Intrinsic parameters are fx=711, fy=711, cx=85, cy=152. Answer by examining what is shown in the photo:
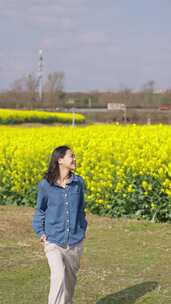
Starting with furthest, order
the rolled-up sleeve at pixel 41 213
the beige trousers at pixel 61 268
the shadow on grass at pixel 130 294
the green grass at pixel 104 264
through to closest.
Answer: the green grass at pixel 104 264
the shadow on grass at pixel 130 294
the rolled-up sleeve at pixel 41 213
the beige trousers at pixel 61 268

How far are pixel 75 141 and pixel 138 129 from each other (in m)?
1.05

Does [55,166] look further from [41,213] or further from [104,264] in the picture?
[104,264]

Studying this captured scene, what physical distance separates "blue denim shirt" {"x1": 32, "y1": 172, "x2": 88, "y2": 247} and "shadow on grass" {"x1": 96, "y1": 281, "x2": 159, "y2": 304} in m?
1.11

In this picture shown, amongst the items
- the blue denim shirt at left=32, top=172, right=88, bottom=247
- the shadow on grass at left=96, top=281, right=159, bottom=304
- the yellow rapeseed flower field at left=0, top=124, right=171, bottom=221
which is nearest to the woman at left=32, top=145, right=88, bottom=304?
the blue denim shirt at left=32, top=172, right=88, bottom=247

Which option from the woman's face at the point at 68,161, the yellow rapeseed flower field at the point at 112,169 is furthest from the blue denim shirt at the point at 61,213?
the yellow rapeseed flower field at the point at 112,169

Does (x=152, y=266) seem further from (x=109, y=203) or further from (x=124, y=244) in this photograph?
(x=109, y=203)

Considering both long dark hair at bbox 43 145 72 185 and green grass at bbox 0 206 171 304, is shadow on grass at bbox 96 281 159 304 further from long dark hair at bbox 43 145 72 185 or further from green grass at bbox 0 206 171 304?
long dark hair at bbox 43 145 72 185

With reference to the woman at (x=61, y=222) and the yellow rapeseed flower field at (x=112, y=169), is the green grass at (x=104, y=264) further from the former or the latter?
the woman at (x=61, y=222)

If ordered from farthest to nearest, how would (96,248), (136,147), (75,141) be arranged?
1. (75,141)
2. (136,147)
3. (96,248)

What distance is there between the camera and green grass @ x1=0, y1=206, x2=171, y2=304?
5.93m

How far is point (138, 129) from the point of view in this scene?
37.4 ft

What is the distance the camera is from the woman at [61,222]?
4793 mm

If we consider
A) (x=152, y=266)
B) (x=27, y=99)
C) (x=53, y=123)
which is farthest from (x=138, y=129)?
(x=27, y=99)

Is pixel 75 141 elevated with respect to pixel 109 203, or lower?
elevated
